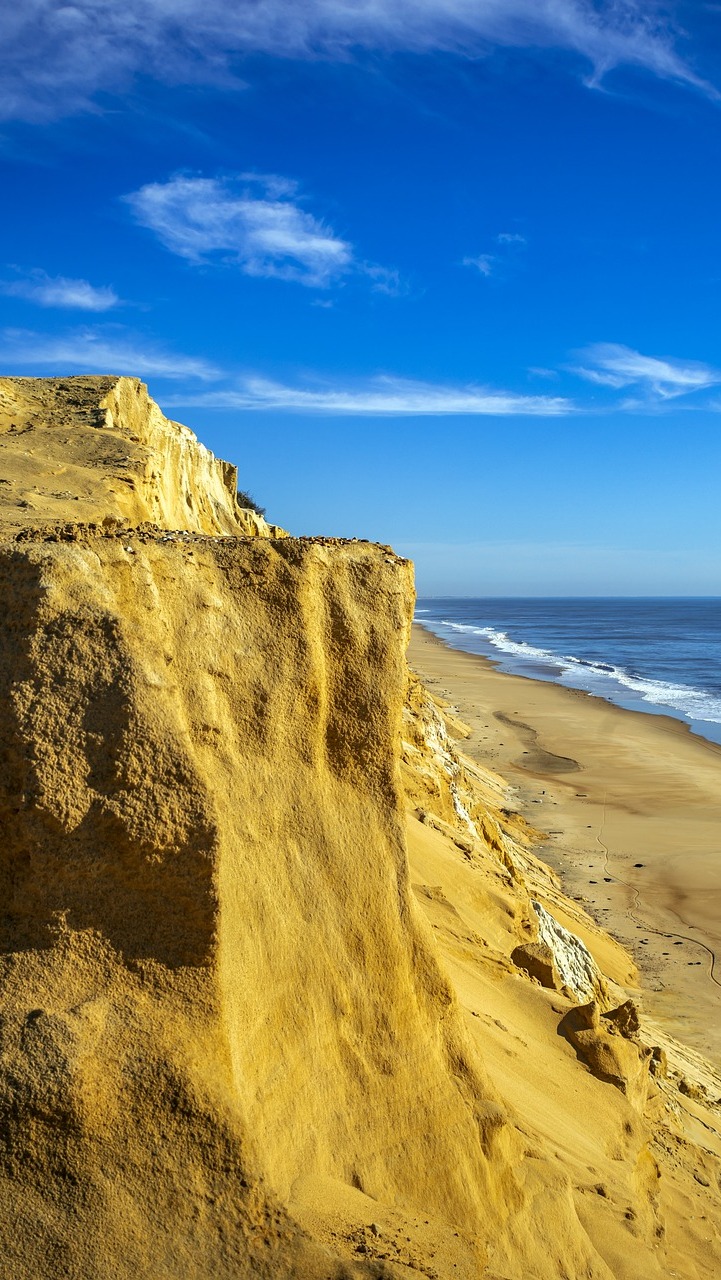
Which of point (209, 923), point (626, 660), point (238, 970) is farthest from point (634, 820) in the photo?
point (626, 660)

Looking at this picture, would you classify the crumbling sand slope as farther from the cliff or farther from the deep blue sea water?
the deep blue sea water

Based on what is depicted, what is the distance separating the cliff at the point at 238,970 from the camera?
12.3 ft

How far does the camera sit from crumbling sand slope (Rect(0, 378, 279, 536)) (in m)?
7.74

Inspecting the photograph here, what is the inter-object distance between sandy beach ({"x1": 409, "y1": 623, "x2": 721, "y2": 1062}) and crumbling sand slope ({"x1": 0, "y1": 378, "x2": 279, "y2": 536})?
8.93 m

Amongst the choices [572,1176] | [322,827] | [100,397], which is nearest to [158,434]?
[100,397]

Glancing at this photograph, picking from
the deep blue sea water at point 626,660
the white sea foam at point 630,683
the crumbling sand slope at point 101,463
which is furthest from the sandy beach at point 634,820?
the crumbling sand slope at point 101,463

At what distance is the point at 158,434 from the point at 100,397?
148 cm

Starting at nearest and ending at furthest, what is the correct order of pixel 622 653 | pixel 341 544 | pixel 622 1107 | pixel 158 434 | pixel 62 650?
pixel 62 650 < pixel 341 544 < pixel 622 1107 < pixel 158 434 < pixel 622 653

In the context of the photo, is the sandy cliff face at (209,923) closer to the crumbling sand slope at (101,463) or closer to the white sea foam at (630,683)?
the crumbling sand slope at (101,463)

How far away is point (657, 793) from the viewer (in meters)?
23.2

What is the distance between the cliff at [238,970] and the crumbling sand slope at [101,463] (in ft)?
5.24

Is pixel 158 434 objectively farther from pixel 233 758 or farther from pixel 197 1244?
pixel 197 1244

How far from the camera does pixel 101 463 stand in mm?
9688

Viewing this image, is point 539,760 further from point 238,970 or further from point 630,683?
point 238,970
